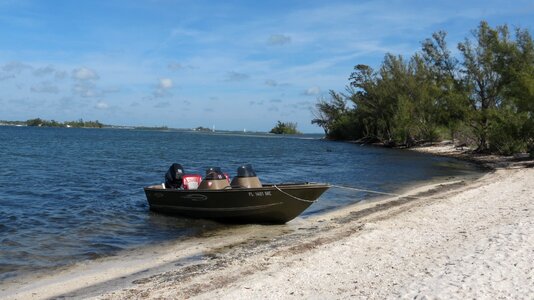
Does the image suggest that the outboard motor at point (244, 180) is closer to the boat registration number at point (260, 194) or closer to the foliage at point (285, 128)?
the boat registration number at point (260, 194)

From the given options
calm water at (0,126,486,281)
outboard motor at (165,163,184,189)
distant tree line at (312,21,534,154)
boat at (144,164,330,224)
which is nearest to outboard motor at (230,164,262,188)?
boat at (144,164,330,224)

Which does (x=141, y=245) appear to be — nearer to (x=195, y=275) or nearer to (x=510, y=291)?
(x=195, y=275)

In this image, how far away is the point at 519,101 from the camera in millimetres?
30406

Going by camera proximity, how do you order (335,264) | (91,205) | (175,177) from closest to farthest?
(335,264) → (175,177) → (91,205)

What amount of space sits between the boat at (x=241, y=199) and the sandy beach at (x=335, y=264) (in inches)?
18.1

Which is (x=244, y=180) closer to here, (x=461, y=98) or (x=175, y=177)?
(x=175, y=177)

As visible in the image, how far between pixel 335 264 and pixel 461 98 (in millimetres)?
35982

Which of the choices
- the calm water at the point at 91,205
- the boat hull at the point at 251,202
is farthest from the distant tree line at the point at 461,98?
the boat hull at the point at 251,202

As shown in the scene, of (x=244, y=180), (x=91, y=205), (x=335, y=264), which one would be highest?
(x=244, y=180)

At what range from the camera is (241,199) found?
13.4m

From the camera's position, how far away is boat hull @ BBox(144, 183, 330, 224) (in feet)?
42.9

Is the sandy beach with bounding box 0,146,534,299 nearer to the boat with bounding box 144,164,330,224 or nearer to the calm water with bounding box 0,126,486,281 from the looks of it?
the boat with bounding box 144,164,330,224

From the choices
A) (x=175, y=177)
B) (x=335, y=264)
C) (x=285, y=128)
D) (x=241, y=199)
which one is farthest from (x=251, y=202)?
(x=285, y=128)

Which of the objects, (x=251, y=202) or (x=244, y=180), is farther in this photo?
(x=244, y=180)
